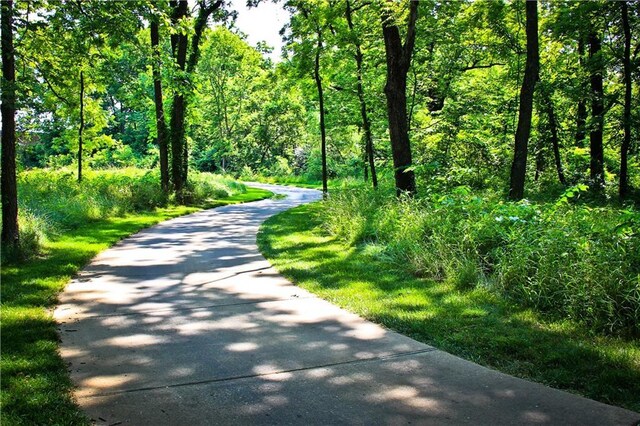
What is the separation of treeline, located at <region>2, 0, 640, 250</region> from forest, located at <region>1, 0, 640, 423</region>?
0.24 ft

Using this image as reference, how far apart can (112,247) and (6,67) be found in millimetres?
3925

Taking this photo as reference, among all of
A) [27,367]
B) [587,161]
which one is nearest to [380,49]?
[587,161]

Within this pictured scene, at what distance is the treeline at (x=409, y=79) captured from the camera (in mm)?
9664

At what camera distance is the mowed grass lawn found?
3.36m

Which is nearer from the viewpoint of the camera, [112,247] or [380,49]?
[112,247]

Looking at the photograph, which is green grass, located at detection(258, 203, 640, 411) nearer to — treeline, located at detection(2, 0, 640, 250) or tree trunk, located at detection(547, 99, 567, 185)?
treeline, located at detection(2, 0, 640, 250)

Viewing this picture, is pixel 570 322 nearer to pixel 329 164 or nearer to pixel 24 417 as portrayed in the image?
pixel 24 417

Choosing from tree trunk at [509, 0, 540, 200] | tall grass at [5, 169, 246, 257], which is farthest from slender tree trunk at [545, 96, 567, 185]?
tall grass at [5, 169, 246, 257]

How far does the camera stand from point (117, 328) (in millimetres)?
5227

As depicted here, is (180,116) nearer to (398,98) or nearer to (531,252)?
(398,98)

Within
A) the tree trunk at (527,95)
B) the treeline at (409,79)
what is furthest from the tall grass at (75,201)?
the tree trunk at (527,95)

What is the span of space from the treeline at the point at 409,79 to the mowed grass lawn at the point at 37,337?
3.94ft

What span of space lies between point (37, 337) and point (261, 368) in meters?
2.42

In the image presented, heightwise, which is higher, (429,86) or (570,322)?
(429,86)
